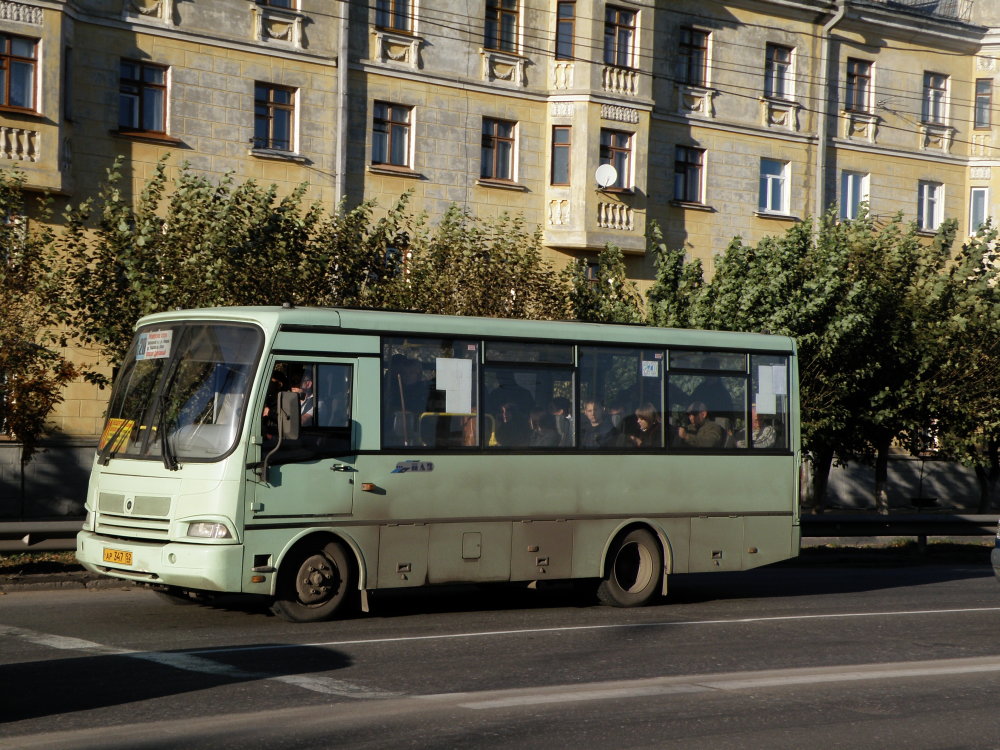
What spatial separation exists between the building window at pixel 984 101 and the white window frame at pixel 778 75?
641 cm

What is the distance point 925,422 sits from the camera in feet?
92.1

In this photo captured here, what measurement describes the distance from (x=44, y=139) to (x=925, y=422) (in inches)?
667

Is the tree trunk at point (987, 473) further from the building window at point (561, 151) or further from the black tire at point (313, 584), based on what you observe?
the black tire at point (313, 584)

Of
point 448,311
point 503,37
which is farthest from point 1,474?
point 503,37

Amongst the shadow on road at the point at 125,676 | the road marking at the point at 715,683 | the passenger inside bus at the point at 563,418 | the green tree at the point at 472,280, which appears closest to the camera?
the shadow on road at the point at 125,676

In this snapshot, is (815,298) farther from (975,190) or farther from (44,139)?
(975,190)

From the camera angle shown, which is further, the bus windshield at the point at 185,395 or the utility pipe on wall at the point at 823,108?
the utility pipe on wall at the point at 823,108

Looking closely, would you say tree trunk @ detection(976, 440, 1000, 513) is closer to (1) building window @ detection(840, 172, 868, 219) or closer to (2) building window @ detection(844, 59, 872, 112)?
(1) building window @ detection(840, 172, 868, 219)

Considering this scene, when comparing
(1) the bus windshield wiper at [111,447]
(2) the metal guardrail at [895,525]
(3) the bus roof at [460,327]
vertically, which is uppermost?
(3) the bus roof at [460,327]

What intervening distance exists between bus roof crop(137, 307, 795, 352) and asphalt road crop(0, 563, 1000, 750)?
2.53 m

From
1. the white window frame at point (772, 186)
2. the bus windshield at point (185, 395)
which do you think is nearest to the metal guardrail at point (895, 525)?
the bus windshield at point (185, 395)

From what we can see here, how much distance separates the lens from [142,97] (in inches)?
1068

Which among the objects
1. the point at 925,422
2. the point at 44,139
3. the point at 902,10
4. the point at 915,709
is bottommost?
the point at 915,709

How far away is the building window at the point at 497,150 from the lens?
103 feet
